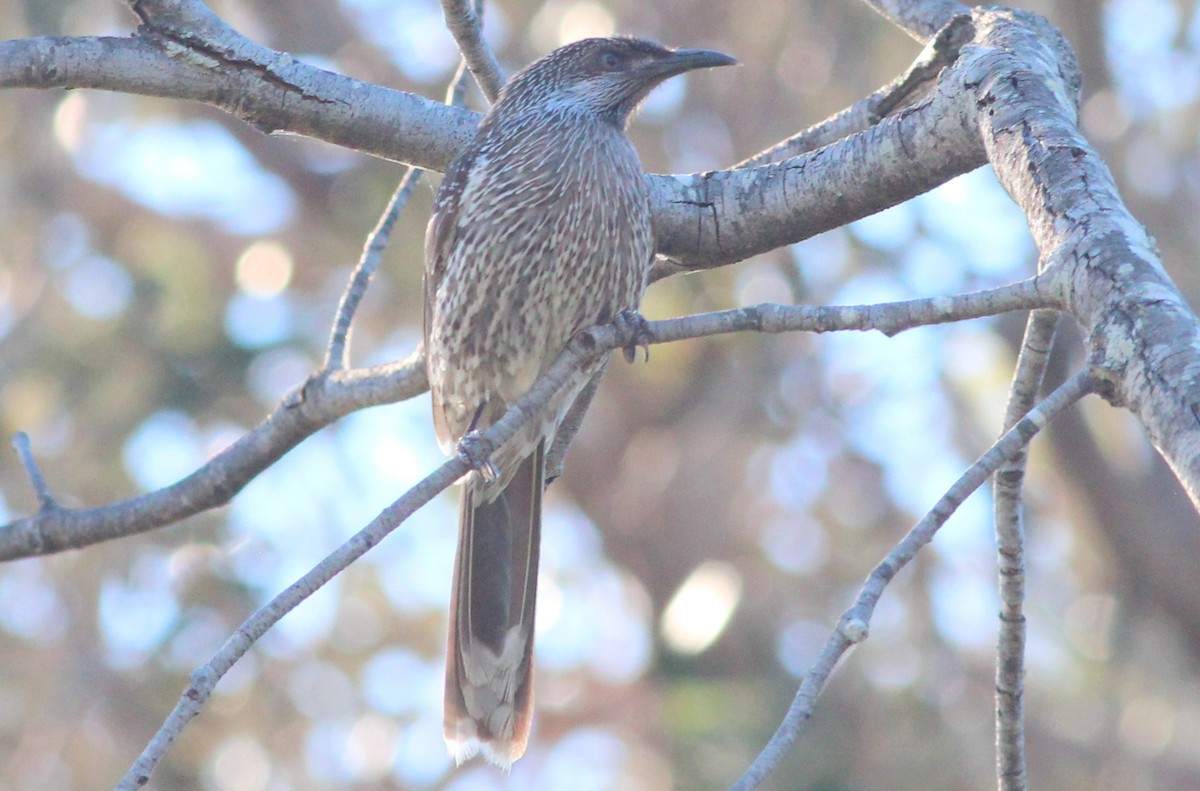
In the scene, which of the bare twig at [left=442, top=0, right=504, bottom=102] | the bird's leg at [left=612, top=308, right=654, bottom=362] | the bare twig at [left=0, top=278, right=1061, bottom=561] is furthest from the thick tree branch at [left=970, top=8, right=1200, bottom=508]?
the bare twig at [left=0, top=278, right=1061, bottom=561]

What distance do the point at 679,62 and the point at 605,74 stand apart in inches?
10.3

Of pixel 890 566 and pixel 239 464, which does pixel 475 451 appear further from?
pixel 239 464

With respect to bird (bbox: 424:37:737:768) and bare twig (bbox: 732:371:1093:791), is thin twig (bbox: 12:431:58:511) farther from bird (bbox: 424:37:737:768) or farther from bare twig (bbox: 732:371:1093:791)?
bare twig (bbox: 732:371:1093:791)

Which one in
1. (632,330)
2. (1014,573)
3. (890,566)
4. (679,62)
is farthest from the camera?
(679,62)

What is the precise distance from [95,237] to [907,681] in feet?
21.8

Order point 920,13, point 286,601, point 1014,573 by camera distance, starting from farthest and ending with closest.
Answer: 1. point 920,13
2. point 1014,573
3. point 286,601

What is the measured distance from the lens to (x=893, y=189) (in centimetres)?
317

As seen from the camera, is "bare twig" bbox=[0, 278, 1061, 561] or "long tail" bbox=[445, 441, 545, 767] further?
"long tail" bbox=[445, 441, 545, 767]

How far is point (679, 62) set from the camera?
472 cm

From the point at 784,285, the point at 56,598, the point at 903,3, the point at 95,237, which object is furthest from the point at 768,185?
the point at 95,237

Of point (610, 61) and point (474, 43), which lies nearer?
point (474, 43)

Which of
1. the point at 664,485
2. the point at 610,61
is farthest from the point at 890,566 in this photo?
the point at 664,485

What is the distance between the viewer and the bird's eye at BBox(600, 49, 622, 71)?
15.8ft

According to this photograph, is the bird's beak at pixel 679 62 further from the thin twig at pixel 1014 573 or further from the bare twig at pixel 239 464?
the thin twig at pixel 1014 573
